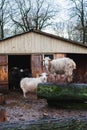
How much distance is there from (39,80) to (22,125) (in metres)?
11.1

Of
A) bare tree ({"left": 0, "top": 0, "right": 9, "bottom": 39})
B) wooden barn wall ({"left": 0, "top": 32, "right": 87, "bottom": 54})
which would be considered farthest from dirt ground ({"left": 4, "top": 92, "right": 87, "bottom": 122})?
bare tree ({"left": 0, "top": 0, "right": 9, "bottom": 39})

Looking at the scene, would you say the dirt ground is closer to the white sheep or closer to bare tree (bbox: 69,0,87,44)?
the white sheep

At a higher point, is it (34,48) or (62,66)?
(34,48)

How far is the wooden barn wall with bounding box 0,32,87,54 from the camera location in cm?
1848

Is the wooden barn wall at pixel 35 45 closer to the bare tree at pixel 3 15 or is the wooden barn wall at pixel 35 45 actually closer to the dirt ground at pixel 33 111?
the dirt ground at pixel 33 111

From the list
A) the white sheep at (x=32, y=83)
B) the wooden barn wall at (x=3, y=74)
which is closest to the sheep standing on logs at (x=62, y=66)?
the white sheep at (x=32, y=83)

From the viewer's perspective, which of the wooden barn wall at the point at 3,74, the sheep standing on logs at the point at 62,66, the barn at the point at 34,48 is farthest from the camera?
the barn at the point at 34,48

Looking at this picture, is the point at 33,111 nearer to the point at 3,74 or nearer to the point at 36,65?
the point at 3,74

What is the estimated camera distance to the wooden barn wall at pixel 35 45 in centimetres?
1848

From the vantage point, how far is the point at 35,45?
18688 millimetres

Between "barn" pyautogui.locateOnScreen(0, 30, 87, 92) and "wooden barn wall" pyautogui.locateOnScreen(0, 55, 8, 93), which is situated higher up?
"barn" pyautogui.locateOnScreen(0, 30, 87, 92)

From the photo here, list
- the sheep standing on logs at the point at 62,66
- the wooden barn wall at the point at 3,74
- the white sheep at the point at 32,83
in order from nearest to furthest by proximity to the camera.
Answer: the sheep standing on logs at the point at 62,66, the white sheep at the point at 32,83, the wooden barn wall at the point at 3,74

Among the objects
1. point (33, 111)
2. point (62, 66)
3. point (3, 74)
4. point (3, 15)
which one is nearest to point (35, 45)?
point (3, 74)

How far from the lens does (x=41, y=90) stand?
41.4 feet
